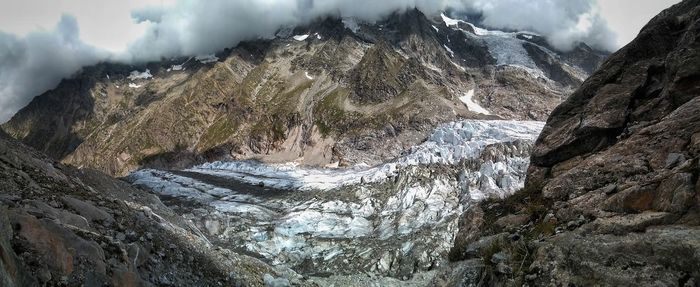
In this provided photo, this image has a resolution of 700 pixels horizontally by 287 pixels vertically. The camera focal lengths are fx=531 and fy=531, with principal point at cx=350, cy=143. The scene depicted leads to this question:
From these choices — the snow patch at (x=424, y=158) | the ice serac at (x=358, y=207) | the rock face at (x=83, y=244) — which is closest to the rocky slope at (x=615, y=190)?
the rock face at (x=83, y=244)

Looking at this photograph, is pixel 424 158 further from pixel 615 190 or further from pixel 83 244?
pixel 615 190

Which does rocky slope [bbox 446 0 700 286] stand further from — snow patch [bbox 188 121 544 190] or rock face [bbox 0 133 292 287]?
snow patch [bbox 188 121 544 190]

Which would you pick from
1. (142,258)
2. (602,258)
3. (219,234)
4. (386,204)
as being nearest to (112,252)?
(142,258)

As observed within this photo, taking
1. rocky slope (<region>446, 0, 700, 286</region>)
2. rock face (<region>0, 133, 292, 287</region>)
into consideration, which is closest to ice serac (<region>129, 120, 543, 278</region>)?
rock face (<region>0, 133, 292, 287</region>)

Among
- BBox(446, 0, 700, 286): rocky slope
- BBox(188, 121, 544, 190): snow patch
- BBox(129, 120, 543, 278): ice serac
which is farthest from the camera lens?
BBox(188, 121, 544, 190): snow patch

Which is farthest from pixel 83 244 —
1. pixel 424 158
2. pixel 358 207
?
pixel 424 158

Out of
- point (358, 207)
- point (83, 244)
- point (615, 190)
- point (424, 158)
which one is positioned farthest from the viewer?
point (424, 158)

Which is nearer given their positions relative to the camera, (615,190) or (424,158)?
(615,190)

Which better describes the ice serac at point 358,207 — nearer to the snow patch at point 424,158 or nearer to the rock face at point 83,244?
the snow patch at point 424,158
